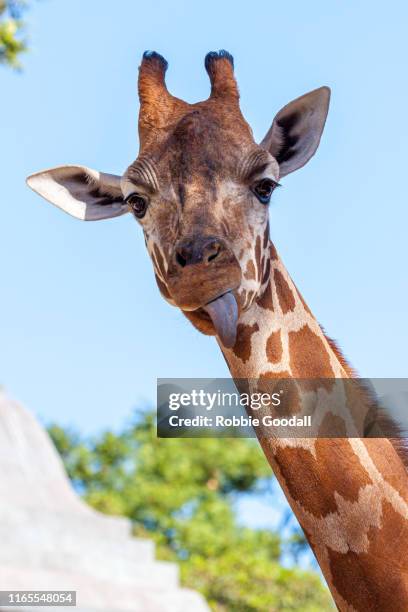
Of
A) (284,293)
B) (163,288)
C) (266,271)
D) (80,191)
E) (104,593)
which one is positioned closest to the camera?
(163,288)

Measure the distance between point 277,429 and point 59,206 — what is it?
66.9 inches

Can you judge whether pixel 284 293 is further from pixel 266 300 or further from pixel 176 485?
pixel 176 485

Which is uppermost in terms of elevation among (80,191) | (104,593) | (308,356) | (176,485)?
(80,191)

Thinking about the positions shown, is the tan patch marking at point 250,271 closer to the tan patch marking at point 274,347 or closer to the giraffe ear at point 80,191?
the tan patch marking at point 274,347

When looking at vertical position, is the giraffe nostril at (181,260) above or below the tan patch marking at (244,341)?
above

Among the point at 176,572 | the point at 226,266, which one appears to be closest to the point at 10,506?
the point at 176,572

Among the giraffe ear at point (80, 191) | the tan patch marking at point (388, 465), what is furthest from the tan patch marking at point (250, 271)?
the giraffe ear at point (80, 191)

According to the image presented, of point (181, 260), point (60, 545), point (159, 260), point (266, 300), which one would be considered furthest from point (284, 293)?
point (60, 545)

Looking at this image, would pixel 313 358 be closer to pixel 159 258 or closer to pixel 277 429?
pixel 277 429

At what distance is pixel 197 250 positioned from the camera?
4.10 m

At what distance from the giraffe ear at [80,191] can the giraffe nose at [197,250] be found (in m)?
1.11

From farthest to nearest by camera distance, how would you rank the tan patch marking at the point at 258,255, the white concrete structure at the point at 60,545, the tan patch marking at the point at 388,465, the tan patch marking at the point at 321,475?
the white concrete structure at the point at 60,545 < the tan patch marking at the point at 258,255 < the tan patch marking at the point at 388,465 < the tan patch marking at the point at 321,475

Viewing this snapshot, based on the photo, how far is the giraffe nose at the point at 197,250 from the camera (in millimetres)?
4090

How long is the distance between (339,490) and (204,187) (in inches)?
52.4
